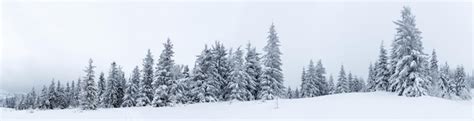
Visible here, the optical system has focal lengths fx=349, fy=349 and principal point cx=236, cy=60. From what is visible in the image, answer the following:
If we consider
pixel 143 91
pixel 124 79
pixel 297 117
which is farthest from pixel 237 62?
pixel 124 79

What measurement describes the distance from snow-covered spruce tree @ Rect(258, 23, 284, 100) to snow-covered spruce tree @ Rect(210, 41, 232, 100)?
4527mm

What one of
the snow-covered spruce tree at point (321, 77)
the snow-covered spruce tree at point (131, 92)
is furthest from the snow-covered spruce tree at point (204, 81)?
the snow-covered spruce tree at point (321, 77)

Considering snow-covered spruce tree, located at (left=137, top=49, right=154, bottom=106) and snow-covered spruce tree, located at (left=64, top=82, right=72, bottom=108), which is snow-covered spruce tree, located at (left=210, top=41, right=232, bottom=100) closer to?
snow-covered spruce tree, located at (left=137, top=49, right=154, bottom=106)

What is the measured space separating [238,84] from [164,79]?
869cm

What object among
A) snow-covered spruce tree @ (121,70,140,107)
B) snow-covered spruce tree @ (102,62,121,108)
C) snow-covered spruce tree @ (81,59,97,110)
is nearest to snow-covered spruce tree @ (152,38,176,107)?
snow-covered spruce tree @ (81,59,97,110)

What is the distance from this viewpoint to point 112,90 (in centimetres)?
5672

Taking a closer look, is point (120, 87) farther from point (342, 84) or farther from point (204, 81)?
point (342, 84)

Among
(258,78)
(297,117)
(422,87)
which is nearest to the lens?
(297,117)

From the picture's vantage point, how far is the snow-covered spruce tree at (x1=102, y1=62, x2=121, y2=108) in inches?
2217

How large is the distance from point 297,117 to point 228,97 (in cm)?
2308

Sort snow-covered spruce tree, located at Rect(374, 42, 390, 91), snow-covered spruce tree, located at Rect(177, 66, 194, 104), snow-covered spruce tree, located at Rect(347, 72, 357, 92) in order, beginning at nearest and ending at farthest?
snow-covered spruce tree, located at Rect(177, 66, 194, 104) → snow-covered spruce tree, located at Rect(374, 42, 390, 91) → snow-covered spruce tree, located at Rect(347, 72, 357, 92)

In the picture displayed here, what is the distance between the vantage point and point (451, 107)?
21.6 meters

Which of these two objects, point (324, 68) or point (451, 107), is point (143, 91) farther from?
point (451, 107)

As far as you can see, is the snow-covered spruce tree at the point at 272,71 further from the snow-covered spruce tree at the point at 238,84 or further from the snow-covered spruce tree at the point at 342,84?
the snow-covered spruce tree at the point at 342,84
